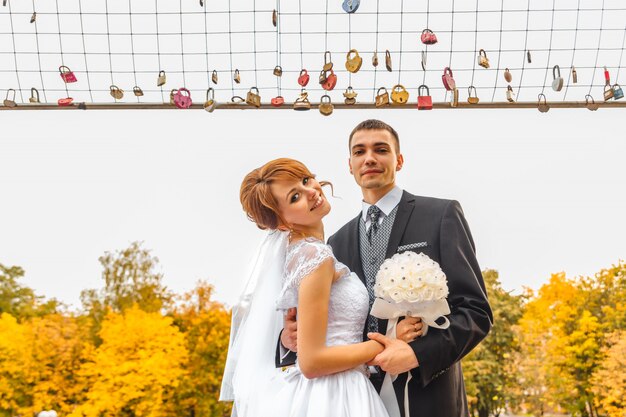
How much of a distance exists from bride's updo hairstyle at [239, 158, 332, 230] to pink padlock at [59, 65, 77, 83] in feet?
7.48

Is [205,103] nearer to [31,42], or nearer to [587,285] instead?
[31,42]

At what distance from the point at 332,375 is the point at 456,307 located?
0.57 m

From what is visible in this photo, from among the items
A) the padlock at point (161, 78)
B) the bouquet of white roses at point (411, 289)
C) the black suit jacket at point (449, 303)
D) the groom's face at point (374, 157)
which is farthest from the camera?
the padlock at point (161, 78)

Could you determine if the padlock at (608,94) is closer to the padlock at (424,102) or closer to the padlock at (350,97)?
the padlock at (424,102)

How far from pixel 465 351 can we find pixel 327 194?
839 mm

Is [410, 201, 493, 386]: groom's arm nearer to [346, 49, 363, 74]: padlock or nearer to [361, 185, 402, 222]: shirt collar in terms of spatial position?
[361, 185, 402, 222]: shirt collar

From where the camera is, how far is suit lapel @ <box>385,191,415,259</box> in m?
3.09

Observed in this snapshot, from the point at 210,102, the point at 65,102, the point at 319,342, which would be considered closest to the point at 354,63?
the point at 210,102

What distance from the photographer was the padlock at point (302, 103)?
4355mm

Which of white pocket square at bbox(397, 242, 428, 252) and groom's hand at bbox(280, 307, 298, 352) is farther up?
white pocket square at bbox(397, 242, 428, 252)

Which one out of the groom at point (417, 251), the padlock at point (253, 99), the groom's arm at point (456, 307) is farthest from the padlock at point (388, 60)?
the groom's arm at point (456, 307)

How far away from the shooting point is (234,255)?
3.32 meters

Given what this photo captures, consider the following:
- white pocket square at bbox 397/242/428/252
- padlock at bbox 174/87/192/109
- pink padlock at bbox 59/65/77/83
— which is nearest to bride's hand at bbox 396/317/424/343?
white pocket square at bbox 397/242/428/252

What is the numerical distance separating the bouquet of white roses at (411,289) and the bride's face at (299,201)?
393 millimetres
